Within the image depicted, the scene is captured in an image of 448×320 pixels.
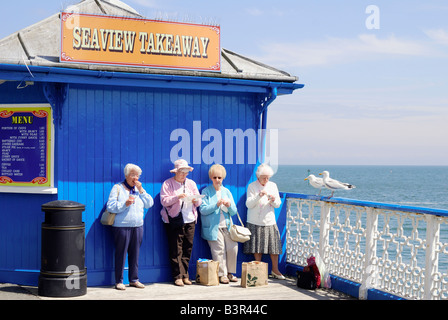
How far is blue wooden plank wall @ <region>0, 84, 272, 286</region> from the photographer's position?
8.63 m

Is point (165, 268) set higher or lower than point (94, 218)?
lower

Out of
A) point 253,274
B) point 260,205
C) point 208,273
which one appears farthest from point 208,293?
point 260,205

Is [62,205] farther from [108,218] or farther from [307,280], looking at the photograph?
[307,280]

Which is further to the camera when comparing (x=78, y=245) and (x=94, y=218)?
(x=94, y=218)

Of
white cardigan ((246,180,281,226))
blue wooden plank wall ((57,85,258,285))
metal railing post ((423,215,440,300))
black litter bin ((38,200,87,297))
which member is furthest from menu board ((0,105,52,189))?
metal railing post ((423,215,440,300))

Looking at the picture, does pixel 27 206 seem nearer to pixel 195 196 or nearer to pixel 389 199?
pixel 195 196

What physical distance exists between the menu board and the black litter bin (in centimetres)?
74

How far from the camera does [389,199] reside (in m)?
67.2

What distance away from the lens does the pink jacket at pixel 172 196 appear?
8781mm

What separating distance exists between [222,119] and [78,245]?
2920 mm

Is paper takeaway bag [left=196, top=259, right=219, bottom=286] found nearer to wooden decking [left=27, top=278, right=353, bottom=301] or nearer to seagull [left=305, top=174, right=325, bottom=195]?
wooden decking [left=27, top=278, right=353, bottom=301]

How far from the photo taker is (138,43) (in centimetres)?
878

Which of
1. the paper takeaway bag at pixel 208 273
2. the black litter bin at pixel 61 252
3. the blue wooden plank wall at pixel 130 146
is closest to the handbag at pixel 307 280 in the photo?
the paper takeaway bag at pixel 208 273

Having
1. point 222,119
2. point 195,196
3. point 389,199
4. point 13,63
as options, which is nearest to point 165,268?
point 195,196
